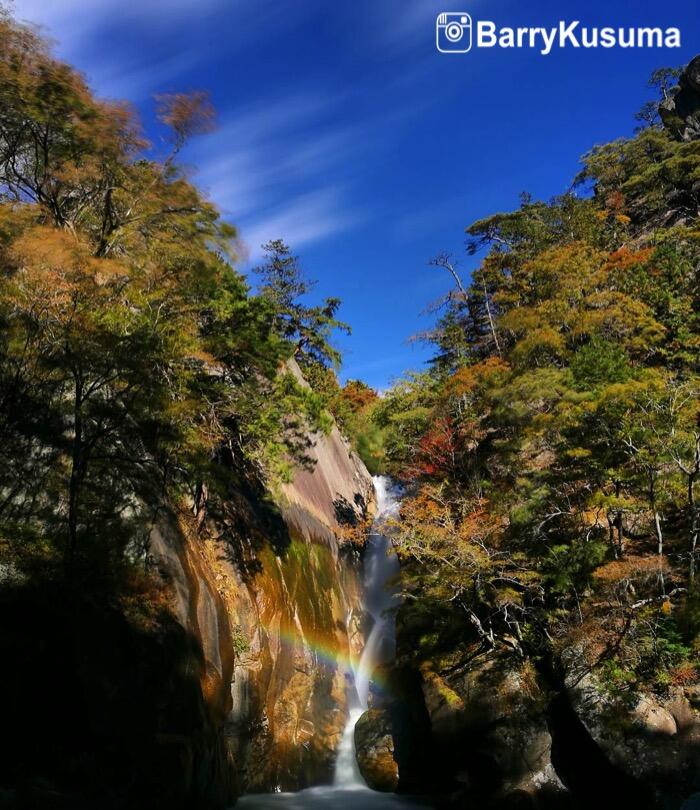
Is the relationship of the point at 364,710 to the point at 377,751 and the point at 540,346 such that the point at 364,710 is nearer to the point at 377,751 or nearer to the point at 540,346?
the point at 377,751

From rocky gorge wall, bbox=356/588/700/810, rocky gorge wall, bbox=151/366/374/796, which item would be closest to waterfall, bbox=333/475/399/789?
rocky gorge wall, bbox=151/366/374/796

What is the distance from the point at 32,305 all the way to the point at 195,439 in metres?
3.96

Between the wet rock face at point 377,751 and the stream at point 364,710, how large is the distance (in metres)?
0.29

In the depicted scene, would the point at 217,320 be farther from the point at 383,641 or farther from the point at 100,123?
the point at 383,641

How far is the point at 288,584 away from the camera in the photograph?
52.5 ft

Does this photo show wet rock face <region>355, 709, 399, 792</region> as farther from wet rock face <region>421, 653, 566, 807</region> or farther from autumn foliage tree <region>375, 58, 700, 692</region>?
autumn foliage tree <region>375, 58, 700, 692</region>

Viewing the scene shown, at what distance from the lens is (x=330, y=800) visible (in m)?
13.2

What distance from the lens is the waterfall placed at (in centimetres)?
1500

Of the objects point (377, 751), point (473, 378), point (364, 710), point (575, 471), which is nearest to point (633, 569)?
point (575, 471)

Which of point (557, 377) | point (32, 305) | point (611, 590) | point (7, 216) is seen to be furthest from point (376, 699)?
point (7, 216)

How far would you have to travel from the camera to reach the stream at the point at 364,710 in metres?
12.7

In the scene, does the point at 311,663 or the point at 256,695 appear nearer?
the point at 256,695

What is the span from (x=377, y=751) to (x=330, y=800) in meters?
1.93

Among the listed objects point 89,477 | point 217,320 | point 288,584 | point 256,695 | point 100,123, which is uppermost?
point 100,123
